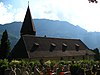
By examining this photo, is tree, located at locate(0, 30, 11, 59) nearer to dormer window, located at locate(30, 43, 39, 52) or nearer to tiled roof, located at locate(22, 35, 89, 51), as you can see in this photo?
tiled roof, located at locate(22, 35, 89, 51)

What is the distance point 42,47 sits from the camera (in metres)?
67.0

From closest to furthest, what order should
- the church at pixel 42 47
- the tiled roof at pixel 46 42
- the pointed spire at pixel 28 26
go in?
the church at pixel 42 47 → the tiled roof at pixel 46 42 → the pointed spire at pixel 28 26

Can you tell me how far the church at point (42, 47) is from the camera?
6234cm

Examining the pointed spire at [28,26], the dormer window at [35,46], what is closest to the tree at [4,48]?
Result: the pointed spire at [28,26]

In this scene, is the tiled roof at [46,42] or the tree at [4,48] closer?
the tiled roof at [46,42]

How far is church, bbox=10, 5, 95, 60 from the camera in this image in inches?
2454

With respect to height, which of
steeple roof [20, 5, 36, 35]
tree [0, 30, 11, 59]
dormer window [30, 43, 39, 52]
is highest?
steeple roof [20, 5, 36, 35]

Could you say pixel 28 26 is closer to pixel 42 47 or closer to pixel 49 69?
pixel 42 47

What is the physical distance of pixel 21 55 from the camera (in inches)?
2387

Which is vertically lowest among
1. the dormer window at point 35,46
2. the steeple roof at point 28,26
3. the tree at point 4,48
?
the tree at point 4,48

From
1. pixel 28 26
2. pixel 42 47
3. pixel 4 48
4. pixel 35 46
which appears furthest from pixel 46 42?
pixel 4 48

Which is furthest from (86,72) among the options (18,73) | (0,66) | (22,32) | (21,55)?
(22,32)

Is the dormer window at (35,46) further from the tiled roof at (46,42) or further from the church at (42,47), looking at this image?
the tiled roof at (46,42)

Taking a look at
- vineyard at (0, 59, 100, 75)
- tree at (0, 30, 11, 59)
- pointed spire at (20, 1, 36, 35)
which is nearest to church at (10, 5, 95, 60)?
pointed spire at (20, 1, 36, 35)
